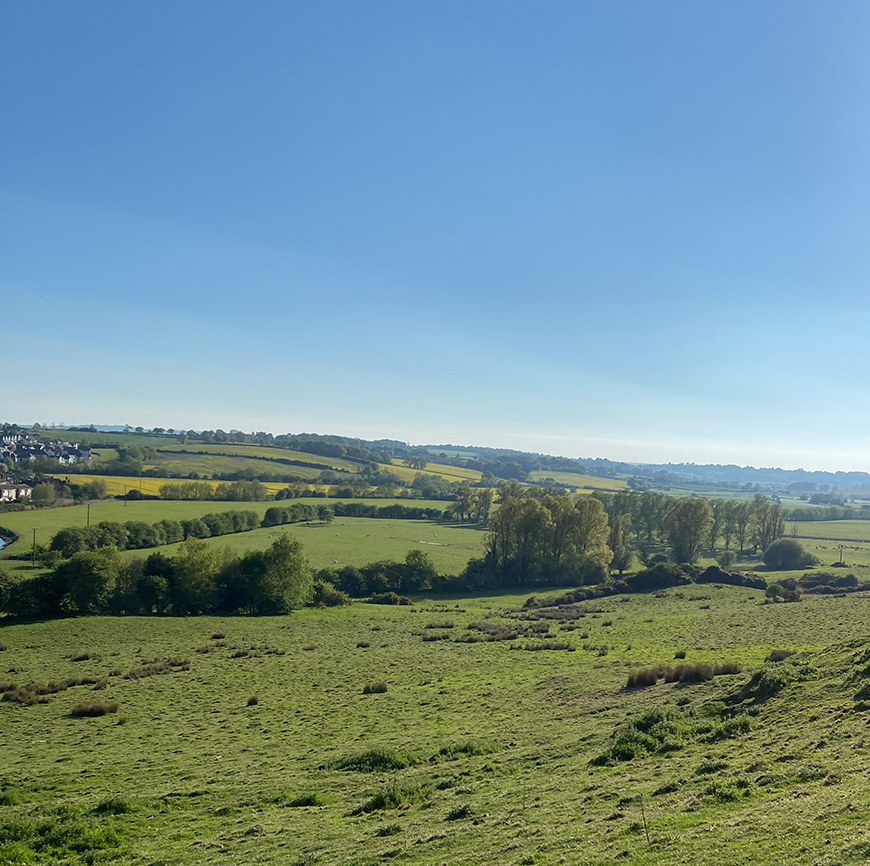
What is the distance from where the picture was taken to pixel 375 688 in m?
36.2

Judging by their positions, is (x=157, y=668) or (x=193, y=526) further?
(x=193, y=526)

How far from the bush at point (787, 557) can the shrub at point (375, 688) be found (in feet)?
305

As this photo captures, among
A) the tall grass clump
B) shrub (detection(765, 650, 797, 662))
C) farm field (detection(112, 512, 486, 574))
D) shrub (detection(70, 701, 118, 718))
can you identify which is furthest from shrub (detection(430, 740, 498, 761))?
farm field (detection(112, 512, 486, 574))

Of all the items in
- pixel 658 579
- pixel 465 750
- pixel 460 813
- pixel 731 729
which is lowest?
pixel 658 579

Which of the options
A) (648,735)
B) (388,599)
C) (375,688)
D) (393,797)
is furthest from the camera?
(388,599)

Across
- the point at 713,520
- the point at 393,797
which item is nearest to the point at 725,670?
the point at 393,797

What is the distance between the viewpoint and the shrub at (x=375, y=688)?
118 feet

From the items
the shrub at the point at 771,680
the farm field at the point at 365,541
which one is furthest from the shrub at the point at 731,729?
the farm field at the point at 365,541

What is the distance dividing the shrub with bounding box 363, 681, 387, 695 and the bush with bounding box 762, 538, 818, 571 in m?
93.0

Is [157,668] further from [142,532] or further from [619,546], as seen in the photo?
[619,546]

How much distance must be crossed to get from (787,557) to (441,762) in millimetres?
104350

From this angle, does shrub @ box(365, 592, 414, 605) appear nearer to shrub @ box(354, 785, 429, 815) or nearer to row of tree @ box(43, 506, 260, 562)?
row of tree @ box(43, 506, 260, 562)

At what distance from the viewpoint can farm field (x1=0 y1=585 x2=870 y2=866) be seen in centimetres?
Result: 1345

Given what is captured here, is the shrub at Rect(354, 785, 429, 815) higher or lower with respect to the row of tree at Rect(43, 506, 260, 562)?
higher
